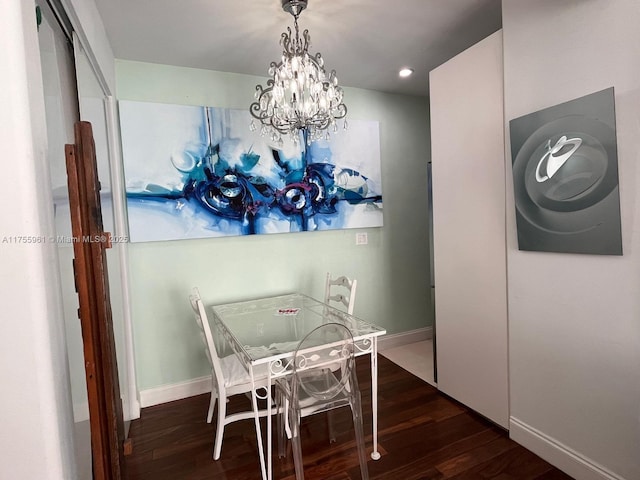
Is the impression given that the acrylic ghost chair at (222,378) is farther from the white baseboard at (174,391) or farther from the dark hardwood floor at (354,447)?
the white baseboard at (174,391)

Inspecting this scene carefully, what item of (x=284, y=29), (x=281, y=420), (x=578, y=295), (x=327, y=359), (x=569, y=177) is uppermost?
(x=284, y=29)

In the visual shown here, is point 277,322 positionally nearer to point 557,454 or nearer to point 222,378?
point 222,378

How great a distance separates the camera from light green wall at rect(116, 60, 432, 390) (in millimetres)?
2496

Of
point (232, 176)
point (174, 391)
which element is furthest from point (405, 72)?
point (174, 391)

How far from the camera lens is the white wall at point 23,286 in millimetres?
716

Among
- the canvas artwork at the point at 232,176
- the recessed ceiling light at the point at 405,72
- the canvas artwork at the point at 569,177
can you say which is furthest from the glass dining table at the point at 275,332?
the recessed ceiling light at the point at 405,72

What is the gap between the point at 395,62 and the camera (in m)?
2.62

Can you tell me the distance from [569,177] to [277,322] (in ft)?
5.83

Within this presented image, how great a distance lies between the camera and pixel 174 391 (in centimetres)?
259

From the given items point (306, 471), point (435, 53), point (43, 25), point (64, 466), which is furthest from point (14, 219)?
point (435, 53)

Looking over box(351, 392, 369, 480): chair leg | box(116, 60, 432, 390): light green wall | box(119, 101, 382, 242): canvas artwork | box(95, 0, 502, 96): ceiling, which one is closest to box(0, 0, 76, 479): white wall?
box(351, 392, 369, 480): chair leg

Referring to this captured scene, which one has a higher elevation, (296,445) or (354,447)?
(296,445)

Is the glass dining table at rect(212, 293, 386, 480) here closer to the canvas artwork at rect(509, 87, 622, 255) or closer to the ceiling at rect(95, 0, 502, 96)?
the canvas artwork at rect(509, 87, 622, 255)

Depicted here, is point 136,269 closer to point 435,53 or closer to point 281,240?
point 281,240
